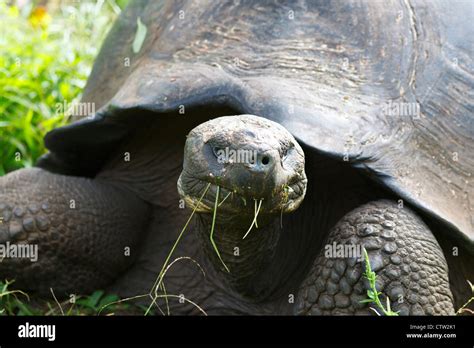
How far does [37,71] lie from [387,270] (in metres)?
3.53

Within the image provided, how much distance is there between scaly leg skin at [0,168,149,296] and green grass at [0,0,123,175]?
1319mm

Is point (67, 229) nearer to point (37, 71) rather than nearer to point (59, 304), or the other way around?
point (59, 304)

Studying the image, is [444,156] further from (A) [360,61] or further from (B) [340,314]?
(B) [340,314]

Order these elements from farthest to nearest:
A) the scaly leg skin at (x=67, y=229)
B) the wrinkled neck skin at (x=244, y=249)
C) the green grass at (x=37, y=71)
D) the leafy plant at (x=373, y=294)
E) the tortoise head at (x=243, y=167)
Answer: the green grass at (x=37, y=71)
the scaly leg skin at (x=67, y=229)
the wrinkled neck skin at (x=244, y=249)
the leafy plant at (x=373, y=294)
the tortoise head at (x=243, y=167)

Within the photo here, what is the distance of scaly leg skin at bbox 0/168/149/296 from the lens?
445cm

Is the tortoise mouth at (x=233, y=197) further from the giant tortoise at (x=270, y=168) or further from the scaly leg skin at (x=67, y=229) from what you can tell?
the scaly leg skin at (x=67, y=229)

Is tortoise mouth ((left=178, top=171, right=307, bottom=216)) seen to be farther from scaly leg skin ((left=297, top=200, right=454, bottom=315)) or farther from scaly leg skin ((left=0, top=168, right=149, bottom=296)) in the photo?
scaly leg skin ((left=0, top=168, right=149, bottom=296))

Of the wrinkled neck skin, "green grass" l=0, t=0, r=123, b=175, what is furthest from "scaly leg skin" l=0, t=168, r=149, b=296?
"green grass" l=0, t=0, r=123, b=175

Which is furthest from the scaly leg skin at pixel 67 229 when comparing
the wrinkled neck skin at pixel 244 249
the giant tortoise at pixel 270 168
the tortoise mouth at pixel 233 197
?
the tortoise mouth at pixel 233 197

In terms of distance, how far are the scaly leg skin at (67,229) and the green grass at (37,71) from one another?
4.33ft

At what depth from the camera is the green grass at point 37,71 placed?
604 cm

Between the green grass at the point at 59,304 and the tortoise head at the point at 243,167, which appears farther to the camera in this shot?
the green grass at the point at 59,304

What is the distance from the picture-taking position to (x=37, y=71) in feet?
21.3

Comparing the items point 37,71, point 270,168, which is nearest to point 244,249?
point 270,168
